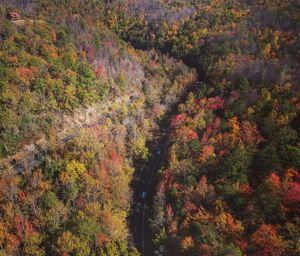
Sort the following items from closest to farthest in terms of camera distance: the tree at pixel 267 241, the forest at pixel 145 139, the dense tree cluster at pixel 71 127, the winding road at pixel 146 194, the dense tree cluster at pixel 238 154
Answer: the tree at pixel 267 241 → the dense tree cluster at pixel 238 154 → the forest at pixel 145 139 → the dense tree cluster at pixel 71 127 → the winding road at pixel 146 194

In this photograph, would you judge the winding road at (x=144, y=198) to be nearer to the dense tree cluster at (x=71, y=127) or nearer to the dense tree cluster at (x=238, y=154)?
the dense tree cluster at (x=71, y=127)

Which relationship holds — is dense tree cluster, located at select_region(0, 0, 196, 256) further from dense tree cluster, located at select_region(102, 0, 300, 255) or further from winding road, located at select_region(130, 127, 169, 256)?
dense tree cluster, located at select_region(102, 0, 300, 255)

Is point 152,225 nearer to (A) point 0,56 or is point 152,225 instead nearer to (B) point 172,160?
(B) point 172,160

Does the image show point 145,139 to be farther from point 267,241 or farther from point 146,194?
point 267,241

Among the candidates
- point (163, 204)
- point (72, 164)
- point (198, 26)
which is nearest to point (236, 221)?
point (163, 204)

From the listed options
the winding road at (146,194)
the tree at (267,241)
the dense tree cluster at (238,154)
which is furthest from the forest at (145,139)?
the winding road at (146,194)

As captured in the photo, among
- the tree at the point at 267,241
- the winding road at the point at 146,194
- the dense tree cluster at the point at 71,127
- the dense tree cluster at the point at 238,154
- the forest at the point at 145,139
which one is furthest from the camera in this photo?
the winding road at the point at 146,194

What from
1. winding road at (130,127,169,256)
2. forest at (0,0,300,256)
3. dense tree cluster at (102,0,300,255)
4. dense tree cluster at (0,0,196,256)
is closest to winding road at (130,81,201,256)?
winding road at (130,127,169,256)

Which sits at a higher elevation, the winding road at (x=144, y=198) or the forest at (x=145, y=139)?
the forest at (x=145, y=139)

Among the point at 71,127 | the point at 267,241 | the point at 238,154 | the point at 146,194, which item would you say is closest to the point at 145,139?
the point at 71,127
